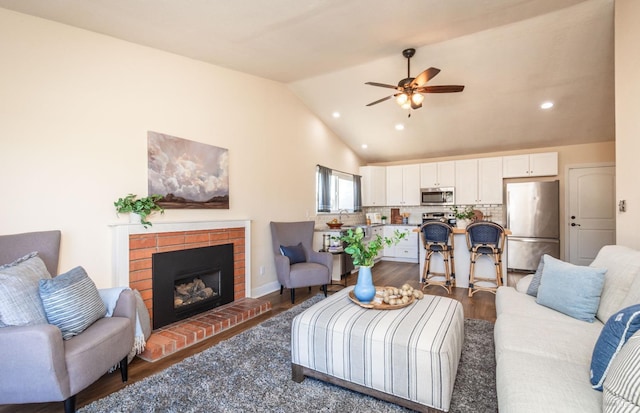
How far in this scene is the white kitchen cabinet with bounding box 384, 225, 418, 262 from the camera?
6.53 meters

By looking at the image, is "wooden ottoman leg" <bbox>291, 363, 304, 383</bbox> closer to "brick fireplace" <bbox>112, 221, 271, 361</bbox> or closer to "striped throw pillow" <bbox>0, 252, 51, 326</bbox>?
"brick fireplace" <bbox>112, 221, 271, 361</bbox>

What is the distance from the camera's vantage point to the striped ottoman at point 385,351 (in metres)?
1.65

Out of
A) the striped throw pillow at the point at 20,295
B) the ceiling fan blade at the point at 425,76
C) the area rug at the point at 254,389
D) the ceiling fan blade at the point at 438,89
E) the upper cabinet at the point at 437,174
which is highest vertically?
the ceiling fan blade at the point at 425,76

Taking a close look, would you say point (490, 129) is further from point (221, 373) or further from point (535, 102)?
point (221, 373)

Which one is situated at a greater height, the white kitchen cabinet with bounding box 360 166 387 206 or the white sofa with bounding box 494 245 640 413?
the white kitchen cabinet with bounding box 360 166 387 206

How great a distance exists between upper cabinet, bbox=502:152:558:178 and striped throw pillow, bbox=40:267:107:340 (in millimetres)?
6556

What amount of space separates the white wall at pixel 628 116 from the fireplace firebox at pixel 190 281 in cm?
384

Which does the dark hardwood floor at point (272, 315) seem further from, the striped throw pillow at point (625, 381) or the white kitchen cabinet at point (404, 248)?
the striped throw pillow at point (625, 381)

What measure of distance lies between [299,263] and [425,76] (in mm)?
2730

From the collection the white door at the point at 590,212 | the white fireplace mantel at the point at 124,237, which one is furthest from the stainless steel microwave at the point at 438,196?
the white fireplace mantel at the point at 124,237

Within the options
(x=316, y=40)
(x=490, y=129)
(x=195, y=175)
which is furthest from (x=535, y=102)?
(x=195, y=175)

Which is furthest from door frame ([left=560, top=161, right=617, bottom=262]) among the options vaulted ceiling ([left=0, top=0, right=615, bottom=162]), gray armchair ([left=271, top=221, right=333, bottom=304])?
gray armchair ([left=271, top=221, right=333, bottom=304])

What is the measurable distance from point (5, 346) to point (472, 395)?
2.61m

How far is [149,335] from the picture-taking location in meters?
2.64
